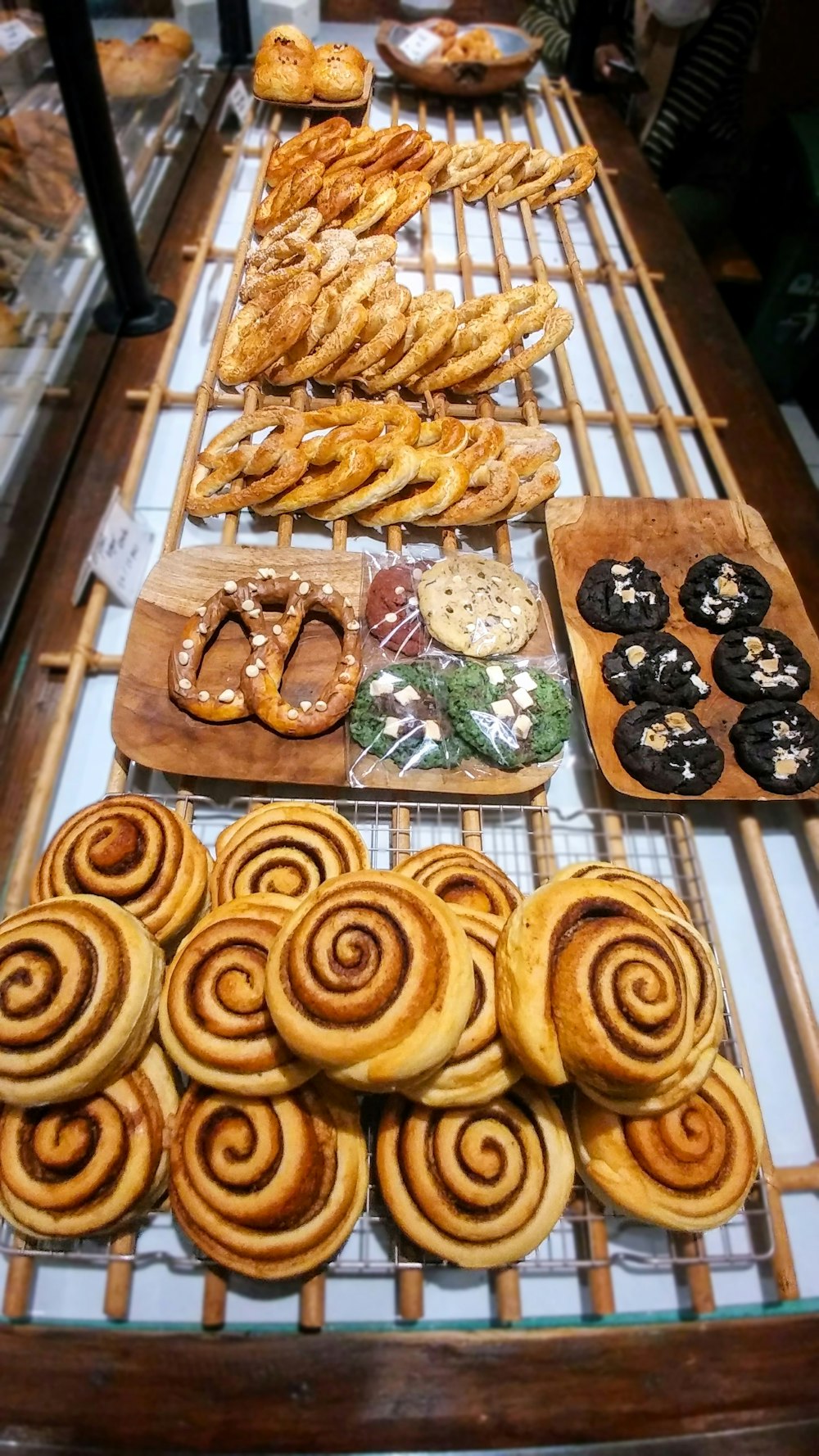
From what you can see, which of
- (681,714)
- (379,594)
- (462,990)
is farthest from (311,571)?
(462,990)

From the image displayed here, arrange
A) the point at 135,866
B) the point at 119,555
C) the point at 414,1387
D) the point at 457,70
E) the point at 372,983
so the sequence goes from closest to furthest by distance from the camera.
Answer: the point at 372,983, the point at 414,1387, the point at 135,866, the point at 119,555, the point at 457,70

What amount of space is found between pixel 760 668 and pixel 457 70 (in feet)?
12.2

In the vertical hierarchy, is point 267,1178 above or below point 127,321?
below

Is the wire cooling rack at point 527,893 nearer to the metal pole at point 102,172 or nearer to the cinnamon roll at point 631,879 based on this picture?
the cinnamon roll at point 631,879

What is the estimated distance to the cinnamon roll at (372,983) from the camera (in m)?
1.29

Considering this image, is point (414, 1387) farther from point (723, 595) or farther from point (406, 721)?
point (723, 595)

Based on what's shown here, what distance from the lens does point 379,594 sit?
2232 mm

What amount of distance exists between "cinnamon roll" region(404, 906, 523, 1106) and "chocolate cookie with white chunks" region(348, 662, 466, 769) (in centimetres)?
62

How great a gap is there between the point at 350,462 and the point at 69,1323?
2116 millimetres

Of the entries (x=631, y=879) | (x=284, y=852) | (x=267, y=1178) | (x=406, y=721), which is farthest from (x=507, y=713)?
(x=267, y=1178)

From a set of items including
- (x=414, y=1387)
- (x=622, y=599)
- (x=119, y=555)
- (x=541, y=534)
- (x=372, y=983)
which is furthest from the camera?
(x=541, y=534)

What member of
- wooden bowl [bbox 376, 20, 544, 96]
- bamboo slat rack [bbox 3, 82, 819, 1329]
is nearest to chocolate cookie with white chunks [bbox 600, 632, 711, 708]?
bamboo slat rack [bbox 3, 82, 819, 1329]

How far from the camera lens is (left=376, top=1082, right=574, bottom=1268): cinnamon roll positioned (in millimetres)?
1373

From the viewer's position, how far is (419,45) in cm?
411
